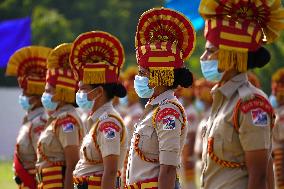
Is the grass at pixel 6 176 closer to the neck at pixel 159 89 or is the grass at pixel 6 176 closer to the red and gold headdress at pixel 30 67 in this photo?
the red and gold headdress at pixel 30 67

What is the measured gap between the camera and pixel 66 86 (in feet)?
30.3

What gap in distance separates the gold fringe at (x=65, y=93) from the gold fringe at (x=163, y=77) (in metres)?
2.40

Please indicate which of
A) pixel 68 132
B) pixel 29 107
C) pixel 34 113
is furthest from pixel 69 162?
pixel 29 107

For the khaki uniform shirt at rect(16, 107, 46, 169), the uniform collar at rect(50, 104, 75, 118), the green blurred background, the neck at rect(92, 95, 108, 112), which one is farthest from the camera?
the green blurred background

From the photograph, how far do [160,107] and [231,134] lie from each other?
124 centimetres

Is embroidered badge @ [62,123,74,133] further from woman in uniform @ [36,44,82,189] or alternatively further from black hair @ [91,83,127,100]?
black hair @ [91,83,127,100]

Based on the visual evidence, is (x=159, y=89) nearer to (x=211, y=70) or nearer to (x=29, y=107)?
(x=211, y=70)

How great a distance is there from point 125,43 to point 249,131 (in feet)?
126

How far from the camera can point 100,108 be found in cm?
800

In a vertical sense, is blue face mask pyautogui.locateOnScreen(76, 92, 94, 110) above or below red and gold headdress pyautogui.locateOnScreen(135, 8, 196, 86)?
below

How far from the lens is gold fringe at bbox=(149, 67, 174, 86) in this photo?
22.6ft

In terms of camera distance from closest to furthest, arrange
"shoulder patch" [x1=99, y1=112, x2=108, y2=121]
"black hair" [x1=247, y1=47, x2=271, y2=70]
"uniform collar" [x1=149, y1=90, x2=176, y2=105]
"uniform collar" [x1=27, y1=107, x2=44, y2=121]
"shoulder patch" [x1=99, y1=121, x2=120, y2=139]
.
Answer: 1. "black hair" [x1=247, y1=47, x2=271, y2=70]
2. "uniform collar" [x1=149, y1=90, x2=176, y2=105]
3. "shoulder patch" [x1=99, y1=121, x2=120, y2=139]
4. "shoulder patch" [x1=99, y1=112, x2=108, y2=121]
5. "uniform collar" [x1=27, y1=107, x2=44, y2=121]

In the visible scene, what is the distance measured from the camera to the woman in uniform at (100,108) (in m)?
7.53

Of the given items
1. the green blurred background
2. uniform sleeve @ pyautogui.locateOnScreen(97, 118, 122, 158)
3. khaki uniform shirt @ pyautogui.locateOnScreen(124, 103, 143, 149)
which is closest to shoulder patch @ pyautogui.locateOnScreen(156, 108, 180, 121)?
uniform sleeve @ pyautogui.locateOnScreen(97, 118, 122, 158)
